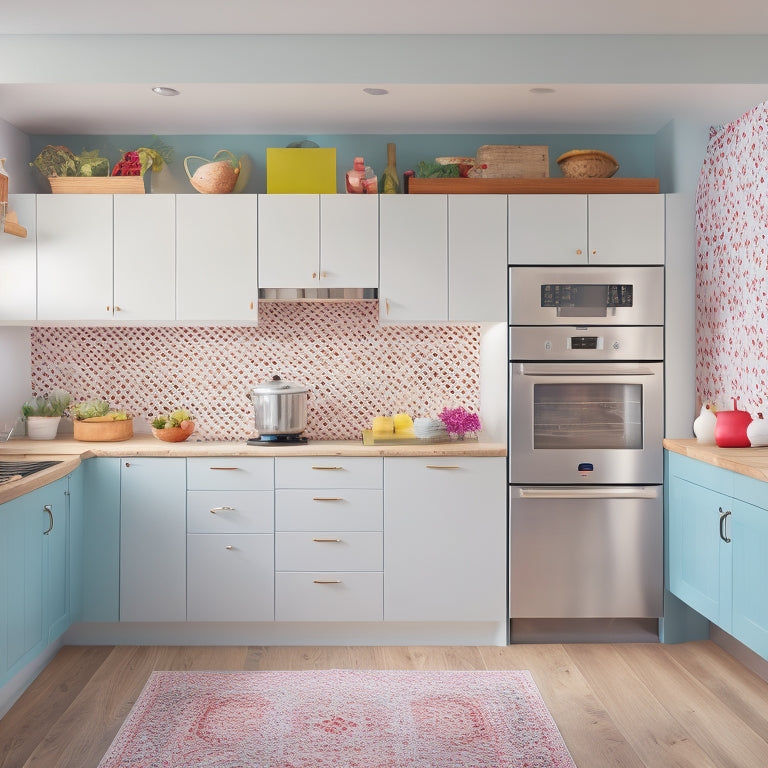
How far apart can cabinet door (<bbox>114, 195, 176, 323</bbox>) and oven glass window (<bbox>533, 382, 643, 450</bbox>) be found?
6.10ft

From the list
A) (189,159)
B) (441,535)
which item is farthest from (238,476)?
(189,159)

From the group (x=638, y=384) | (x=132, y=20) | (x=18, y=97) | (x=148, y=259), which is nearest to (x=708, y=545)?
(x=638, y=384)

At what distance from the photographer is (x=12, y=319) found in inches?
146

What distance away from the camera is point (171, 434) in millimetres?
3803

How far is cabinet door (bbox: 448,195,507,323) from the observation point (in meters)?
3.69

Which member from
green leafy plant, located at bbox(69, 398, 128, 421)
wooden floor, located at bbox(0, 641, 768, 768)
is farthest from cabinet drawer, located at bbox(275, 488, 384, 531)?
green leafy plant, located at bbox(69, 398, 128, 421)

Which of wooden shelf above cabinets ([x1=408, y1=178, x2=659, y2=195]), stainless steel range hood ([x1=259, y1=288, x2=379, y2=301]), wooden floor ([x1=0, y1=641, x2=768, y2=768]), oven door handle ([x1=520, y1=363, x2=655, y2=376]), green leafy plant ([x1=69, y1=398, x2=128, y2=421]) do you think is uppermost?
wooden shelf above cabinets ([x1=408, y1=178, x2=659, y2=195])

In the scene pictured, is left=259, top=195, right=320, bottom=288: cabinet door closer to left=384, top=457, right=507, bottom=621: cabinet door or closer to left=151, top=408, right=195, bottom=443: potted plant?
left=151, top=408, right=195, bottom=443: potted plant

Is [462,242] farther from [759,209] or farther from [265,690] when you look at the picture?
[265,690]

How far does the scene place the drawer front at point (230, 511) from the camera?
11.8 feet

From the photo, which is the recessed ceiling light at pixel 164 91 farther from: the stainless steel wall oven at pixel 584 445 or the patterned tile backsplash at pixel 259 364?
the stainless steel wall oven at pixel 584 445

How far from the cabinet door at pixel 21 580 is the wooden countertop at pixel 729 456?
106 inches

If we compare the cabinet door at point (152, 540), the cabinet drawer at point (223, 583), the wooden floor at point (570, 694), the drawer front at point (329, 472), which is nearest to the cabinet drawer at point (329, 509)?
the drawer front at point (329, 472)

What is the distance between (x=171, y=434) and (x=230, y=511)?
20.7 inches
